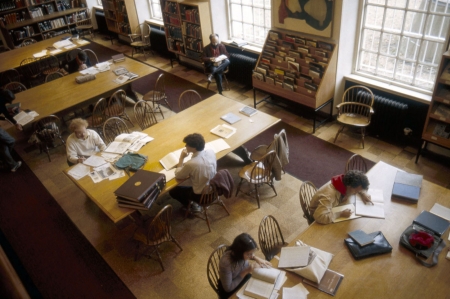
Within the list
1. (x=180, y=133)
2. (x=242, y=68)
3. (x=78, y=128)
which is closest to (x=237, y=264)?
(x=180, y=133)

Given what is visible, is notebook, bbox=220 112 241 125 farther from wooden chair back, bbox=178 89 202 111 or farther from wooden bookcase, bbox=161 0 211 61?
wooden bookcase, bbox=161 0 211 61

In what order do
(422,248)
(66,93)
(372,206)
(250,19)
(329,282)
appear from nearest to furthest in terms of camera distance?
(329,282) → (422,248) → (372,206) → (66,93) → (250,19)

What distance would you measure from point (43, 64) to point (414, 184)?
27.4 feet

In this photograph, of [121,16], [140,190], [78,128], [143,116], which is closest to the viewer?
[140,190]

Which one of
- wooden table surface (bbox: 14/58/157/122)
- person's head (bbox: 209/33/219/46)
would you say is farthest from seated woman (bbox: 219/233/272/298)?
person's head (bbox: 209/33/219/46)

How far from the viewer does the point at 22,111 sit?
5.93 meters

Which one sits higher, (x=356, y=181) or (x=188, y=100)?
(x=356, y=181)

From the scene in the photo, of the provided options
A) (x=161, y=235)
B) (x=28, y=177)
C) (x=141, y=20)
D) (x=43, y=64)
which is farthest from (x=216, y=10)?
(x=161, y=235)

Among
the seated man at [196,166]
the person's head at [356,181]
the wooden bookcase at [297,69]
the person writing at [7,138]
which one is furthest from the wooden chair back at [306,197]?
the person writing at [7,138]

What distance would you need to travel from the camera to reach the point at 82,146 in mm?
4852

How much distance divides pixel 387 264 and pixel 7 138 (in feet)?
18.8

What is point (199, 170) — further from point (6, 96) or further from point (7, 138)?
point (6, 96)

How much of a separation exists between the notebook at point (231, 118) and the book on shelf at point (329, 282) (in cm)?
269

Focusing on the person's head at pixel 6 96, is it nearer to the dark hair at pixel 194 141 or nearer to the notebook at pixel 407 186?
the dark hair at pixel 194 141
